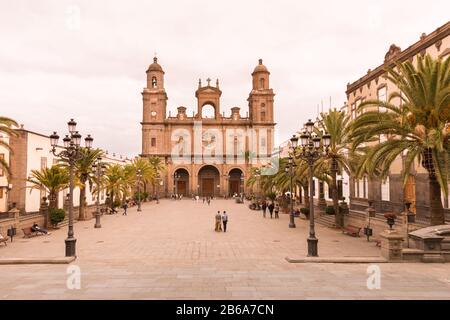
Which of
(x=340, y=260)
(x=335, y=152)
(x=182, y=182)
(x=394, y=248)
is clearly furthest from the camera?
(x=182, y=182)

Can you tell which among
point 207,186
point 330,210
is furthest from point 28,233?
point 207,186

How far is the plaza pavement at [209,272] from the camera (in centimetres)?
853

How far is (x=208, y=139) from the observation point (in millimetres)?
72375

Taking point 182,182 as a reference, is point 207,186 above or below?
below

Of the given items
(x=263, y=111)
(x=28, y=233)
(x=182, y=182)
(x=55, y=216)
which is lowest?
(x=28, y=233)

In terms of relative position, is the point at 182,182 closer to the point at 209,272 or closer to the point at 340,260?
the point at 340,260

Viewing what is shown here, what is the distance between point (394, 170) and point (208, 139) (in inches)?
1997

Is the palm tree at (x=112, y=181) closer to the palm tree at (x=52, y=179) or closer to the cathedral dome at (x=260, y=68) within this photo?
the palm tree at (x=52, y=179)

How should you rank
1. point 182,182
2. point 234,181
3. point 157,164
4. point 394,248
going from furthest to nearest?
point 234,181, point 182,182, point 157,164, point 394,248

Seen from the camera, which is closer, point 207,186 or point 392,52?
point 392,52

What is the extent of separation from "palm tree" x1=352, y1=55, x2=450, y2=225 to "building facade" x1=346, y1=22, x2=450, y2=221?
7.64ft

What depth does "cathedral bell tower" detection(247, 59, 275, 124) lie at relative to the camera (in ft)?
235

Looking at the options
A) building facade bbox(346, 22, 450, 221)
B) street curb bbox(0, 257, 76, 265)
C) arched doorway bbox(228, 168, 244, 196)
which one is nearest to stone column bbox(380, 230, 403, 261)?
building facade bbox(346, 22, 450, 221)
